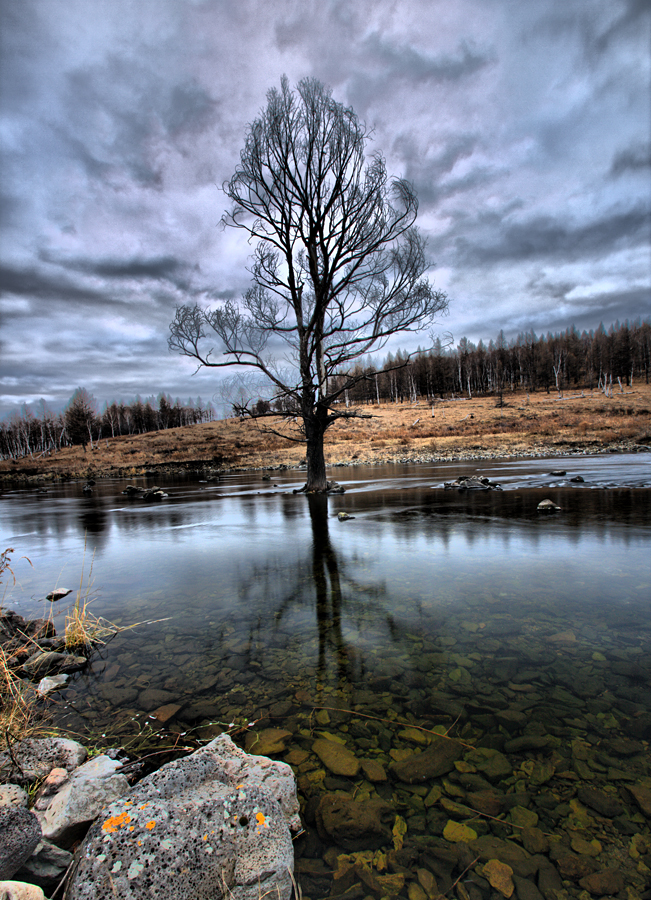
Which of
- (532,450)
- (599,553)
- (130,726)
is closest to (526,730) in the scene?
(130,726)

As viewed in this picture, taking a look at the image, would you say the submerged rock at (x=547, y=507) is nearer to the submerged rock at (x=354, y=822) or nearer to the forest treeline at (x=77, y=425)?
the submerged rock at (x=354, y=822)

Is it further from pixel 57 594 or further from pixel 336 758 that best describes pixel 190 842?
pixel 57 594

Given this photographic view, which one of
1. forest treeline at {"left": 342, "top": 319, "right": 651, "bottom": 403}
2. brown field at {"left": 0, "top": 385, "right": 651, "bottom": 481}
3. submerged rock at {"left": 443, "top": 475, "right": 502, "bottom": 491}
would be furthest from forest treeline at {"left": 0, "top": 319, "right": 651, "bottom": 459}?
submerged rock at {"left": 443, "top": 475, "right": 502, "bottom": 491}

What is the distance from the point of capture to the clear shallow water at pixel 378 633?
10.2 feet

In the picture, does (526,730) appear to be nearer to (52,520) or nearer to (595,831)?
(595,831)

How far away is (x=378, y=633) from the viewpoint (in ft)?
14.9

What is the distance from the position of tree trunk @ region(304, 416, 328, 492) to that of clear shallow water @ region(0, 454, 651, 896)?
630 centimetres

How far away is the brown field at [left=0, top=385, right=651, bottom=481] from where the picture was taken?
39.6 metres

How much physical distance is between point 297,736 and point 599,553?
647 centimetres

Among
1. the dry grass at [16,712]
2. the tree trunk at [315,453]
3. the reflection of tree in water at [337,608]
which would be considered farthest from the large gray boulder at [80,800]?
the tree trunk at [315,453]

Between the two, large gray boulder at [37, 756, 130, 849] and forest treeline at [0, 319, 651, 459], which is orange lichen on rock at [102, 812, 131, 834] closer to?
large gray boulder at [37, 756, 130, 849]

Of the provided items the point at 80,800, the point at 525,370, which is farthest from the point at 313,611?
the point at 525,370

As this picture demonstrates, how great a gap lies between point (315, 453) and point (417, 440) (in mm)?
31388

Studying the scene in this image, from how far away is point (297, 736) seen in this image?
9.94 ft
